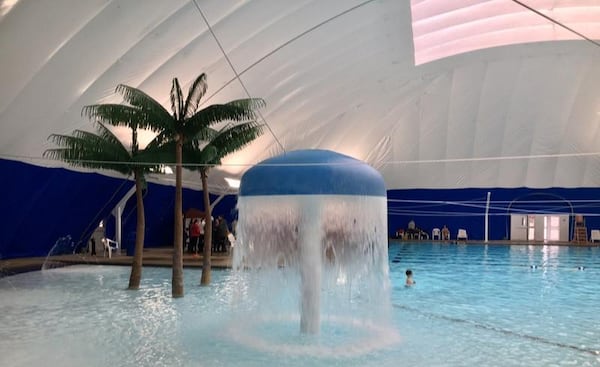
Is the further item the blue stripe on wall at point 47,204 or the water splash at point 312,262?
the blue stripe on wall at point 47,204

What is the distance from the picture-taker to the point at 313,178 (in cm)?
658

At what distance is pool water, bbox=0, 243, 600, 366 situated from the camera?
6047 millimetres

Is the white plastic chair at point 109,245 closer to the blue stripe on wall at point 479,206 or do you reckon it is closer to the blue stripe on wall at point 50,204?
the blue stripe on wall at point 50,204

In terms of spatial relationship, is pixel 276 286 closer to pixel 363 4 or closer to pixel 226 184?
pixel 363 4

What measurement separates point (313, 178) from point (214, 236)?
545 inches

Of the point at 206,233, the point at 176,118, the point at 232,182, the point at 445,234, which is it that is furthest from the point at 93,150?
the point at 445,234

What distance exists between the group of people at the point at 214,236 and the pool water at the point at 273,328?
19.8ft

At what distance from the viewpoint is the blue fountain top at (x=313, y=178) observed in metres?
6.57

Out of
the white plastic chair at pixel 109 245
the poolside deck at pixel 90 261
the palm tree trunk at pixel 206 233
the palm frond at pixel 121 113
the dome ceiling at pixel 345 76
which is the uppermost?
the dome ceiling at pixel 345 76

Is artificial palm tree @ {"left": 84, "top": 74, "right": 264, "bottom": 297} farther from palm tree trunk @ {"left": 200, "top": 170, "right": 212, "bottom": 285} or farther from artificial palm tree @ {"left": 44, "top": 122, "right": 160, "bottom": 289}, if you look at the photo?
palm tree trunk @ {"left": 200, "top": 170, "right": 212, "bottom": 285}

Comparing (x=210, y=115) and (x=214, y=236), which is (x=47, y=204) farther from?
(x=210, y=115)

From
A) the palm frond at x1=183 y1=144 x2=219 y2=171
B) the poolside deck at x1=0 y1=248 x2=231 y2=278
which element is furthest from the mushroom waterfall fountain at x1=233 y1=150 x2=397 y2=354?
the poolside deck at x1=0 y1=248 x2=231 y2=278

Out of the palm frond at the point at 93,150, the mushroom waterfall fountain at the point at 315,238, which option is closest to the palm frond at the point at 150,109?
the palm frond at the point at 93,150

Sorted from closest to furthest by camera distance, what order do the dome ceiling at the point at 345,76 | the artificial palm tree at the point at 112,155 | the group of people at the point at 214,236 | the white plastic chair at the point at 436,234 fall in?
the artificial palm tree at the point at 112,155 → the dome ceiling at the point at 345,76 → the group of people at the point at 214,236 → the white plastic chair at the point at 436,234
